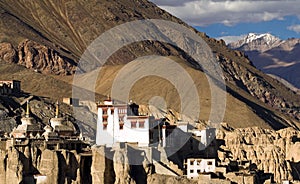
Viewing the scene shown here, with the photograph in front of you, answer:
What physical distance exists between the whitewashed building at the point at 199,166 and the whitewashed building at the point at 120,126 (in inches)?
158

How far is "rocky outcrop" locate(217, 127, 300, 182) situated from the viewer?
75250 millimetres

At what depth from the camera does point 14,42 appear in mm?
185625

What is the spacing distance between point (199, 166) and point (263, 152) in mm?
16572

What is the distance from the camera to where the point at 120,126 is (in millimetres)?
68312

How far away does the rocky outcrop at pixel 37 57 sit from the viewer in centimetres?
17888

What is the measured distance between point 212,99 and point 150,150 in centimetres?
8904

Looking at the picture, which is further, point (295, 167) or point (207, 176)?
point (295, 167)

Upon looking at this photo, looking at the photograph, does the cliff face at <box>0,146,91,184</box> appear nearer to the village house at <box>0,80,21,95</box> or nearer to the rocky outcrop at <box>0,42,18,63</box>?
the village house at <box>0,80,21,95</box>

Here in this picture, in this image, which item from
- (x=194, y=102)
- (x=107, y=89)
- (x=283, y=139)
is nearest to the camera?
(x=283, y=139)

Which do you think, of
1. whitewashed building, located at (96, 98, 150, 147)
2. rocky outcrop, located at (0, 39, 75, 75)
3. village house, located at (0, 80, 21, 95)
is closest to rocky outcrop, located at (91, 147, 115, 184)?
whitewashed building, located at (96, 98, 150, 147)

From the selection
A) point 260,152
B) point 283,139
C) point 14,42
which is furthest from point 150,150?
point 14,42

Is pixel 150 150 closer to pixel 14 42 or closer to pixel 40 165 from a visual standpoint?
pixel 40 165

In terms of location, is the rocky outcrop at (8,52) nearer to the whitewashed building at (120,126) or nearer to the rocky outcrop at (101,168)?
the whitewashed building at (120,126)

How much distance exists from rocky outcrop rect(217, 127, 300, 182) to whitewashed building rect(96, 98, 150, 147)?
684 cm
